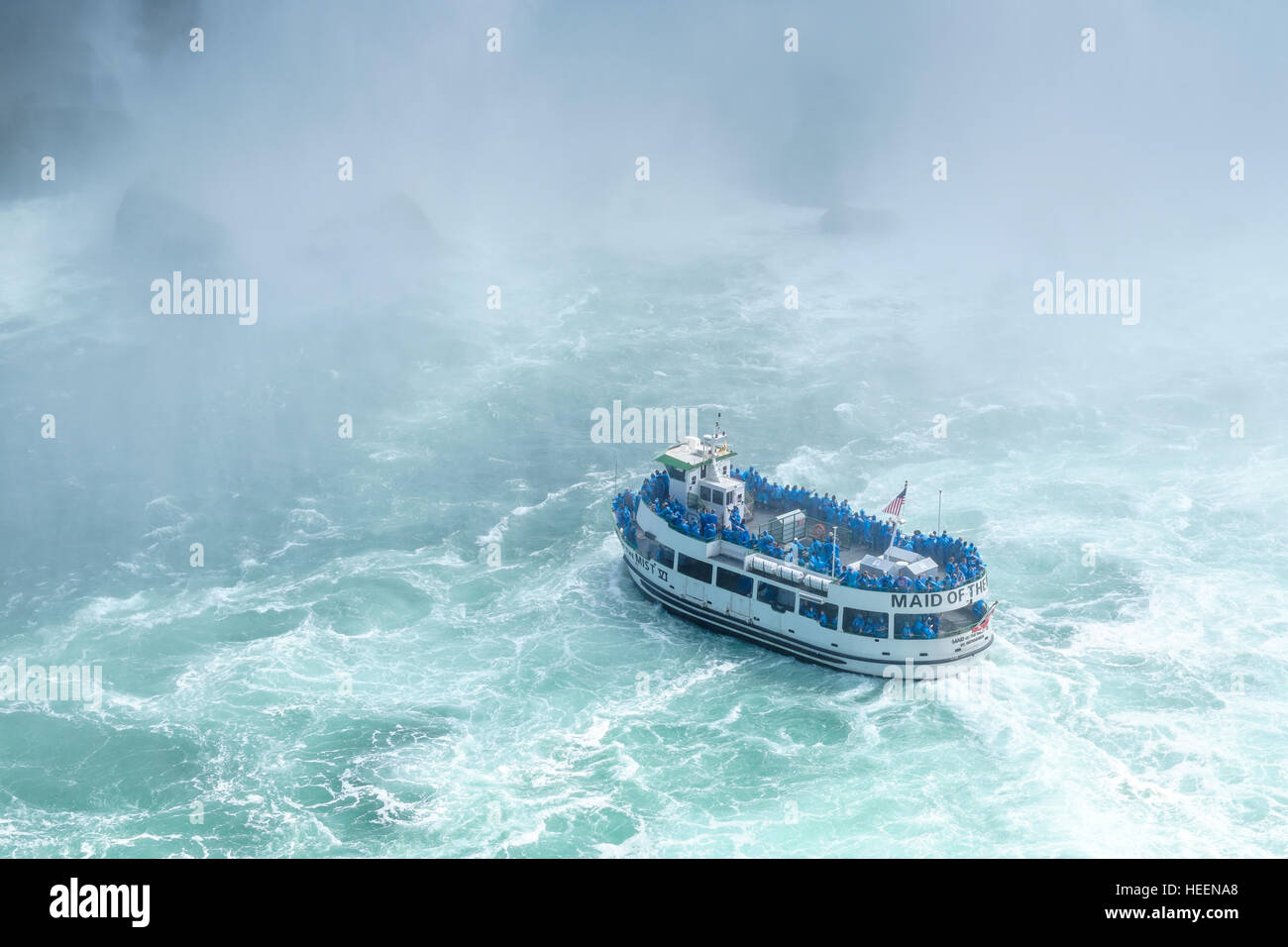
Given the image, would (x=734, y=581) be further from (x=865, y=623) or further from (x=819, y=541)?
(x=865, y=623)

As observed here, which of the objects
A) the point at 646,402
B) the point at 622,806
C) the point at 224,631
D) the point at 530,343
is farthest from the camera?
the point at 530,343

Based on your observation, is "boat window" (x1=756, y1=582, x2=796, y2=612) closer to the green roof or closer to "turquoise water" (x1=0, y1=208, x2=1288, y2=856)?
"turquoise water" (x1=0, y1=208, x2=1288, y2=856)

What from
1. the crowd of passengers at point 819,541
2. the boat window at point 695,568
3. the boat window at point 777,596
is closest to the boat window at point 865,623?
the crowd of passengers at point 819,541

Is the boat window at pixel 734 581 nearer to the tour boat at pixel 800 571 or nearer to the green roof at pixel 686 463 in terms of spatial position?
the tour boat at pixel 800 571

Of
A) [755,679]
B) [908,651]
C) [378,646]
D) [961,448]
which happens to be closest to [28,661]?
[378,646]

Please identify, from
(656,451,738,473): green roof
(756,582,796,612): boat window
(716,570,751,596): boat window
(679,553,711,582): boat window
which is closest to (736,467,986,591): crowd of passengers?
(656,451,738,473): green roof

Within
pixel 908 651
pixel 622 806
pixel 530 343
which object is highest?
pixel 530 343

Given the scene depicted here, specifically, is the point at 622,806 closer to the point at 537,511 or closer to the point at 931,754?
the point at 931,754
